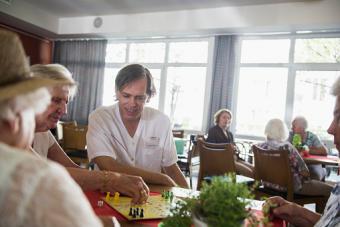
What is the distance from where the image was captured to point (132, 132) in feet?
6.53

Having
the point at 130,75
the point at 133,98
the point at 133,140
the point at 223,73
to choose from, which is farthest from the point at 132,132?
the point at 223,73

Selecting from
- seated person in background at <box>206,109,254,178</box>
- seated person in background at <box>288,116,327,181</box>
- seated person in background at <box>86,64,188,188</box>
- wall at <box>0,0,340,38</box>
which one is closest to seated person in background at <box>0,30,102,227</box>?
seated person in background at <box>86,64,188,188</box>

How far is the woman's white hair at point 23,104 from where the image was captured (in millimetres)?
557

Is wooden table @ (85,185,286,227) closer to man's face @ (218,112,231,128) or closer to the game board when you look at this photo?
the game board

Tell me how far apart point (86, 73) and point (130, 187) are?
7.11 m

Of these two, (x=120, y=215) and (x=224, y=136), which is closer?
(x=120, y=215)

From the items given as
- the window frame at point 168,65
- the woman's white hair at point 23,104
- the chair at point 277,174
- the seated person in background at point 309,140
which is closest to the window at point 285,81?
the window frame at point 168,65

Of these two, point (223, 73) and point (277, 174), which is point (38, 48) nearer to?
point (223, 73)

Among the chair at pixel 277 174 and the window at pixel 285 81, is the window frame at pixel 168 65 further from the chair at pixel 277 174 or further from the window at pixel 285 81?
the chair at pixel 277 174

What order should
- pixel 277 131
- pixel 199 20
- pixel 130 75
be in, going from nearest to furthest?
pixel 130 75 < pixel 277 131 < pixel 199 20

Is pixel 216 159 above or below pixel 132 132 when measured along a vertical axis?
below

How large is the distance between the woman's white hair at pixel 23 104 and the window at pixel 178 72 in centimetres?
642

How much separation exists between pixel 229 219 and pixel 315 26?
19.1ft

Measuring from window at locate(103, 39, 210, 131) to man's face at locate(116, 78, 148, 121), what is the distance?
509 centimetres
